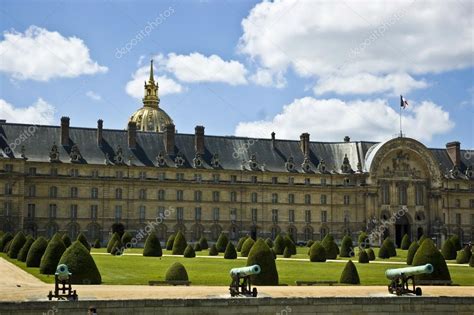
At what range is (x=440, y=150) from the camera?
8650cm

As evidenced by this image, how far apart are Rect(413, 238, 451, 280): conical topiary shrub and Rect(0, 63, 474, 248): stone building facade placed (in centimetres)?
4221

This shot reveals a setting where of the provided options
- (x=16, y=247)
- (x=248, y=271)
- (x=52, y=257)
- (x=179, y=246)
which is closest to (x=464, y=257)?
(x=179, y=246)

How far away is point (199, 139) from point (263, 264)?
47.1m

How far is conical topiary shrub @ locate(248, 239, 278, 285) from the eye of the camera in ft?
95.9

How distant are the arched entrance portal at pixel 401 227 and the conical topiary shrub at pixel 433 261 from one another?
46.9 meters

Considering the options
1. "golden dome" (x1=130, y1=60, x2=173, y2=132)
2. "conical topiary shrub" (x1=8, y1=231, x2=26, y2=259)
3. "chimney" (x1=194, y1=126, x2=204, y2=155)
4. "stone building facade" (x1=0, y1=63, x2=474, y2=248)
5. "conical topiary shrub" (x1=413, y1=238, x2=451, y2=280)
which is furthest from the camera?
"golden dome" (x1=130, y1=60, x2=173, y2=132)

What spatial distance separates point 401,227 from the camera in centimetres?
7875

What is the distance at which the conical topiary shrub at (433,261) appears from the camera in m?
31.2

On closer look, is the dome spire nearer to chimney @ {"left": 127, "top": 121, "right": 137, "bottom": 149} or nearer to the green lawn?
chimney @ {"left": 127, "top": 121, "right": 137, "bottom": 149}

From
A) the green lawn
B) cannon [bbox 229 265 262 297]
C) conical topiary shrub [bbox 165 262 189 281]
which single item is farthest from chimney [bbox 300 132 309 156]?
cannon [bbox 229 265 262 297]

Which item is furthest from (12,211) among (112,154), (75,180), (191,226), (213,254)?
(213,254)

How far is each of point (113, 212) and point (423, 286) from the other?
44982 mm

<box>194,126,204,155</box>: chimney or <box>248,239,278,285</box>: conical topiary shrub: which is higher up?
<box>194,126,204,155</box>: chimney

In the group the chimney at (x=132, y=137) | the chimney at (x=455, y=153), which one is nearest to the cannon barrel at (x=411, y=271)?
the chimney at (x=132, y=137)
